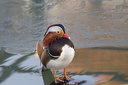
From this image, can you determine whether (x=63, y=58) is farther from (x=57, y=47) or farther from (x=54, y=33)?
(x=54, y=33)

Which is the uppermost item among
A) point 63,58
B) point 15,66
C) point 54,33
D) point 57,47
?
point 54,33

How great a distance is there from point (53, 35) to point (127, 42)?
160 cm

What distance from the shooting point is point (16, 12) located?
5.93 meters

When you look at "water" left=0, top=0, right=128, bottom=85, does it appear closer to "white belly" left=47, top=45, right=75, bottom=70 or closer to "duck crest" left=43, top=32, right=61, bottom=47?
"white belly" left=47, top=45, right=75, bottom=70

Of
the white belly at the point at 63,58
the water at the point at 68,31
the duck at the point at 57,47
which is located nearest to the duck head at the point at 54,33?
the duck at the point at 57,47

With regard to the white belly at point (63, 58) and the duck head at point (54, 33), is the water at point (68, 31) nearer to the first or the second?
the white belly at point (63, 58)

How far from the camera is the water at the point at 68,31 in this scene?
3172mm

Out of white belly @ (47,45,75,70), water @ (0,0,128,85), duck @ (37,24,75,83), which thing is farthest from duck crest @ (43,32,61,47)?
water @ (0,0,128,85)

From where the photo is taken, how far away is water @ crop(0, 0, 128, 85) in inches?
125

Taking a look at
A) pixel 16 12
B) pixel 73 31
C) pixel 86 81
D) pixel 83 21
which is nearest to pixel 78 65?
pixel 86 81

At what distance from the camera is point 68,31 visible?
4.50 meters

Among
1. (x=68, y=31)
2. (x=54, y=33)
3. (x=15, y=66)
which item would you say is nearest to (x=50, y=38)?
→ (x=54, y=33)

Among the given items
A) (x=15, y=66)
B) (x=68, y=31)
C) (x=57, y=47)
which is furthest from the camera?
(x=68, y=31)

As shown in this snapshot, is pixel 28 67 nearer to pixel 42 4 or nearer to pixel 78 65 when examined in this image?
pixel 78 65
